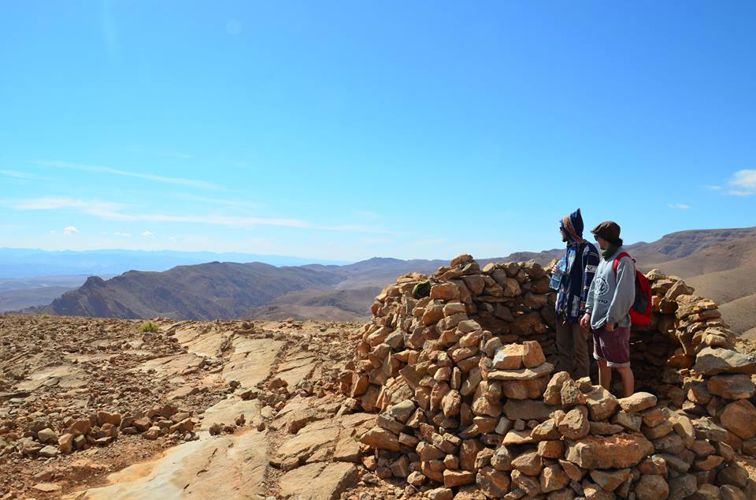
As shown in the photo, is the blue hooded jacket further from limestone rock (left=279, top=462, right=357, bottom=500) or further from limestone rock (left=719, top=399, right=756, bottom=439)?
limestone rock (left=279, top=462, right=357, bottom=500)

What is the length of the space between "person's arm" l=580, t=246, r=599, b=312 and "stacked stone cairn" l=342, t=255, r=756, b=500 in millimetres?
1149

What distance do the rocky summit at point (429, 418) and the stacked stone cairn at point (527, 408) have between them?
0.02 metres

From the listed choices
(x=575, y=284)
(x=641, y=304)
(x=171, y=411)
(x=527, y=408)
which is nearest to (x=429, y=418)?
(x=527, y=408)

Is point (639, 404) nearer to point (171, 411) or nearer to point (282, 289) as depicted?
point (171, 411)

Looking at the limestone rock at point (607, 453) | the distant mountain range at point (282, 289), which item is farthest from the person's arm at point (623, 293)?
the distant mountain range at point (282, 289)

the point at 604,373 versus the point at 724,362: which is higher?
the point at 724,362

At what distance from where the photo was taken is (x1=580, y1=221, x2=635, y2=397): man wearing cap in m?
6.27

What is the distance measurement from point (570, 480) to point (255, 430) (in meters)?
4.68

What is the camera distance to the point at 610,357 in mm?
6555

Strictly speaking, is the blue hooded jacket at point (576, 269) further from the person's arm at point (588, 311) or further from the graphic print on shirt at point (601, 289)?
the graphic print on shirt at point (601, 289)

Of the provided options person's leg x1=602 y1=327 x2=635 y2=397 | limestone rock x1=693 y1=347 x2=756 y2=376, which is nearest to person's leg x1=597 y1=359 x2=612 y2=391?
person's leg x1=602 y1=327 x2=635 y2=397

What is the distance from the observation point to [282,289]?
638 ft

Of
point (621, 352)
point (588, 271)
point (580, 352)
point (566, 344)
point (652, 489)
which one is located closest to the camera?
point (652, 489)

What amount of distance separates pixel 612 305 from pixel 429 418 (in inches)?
102
